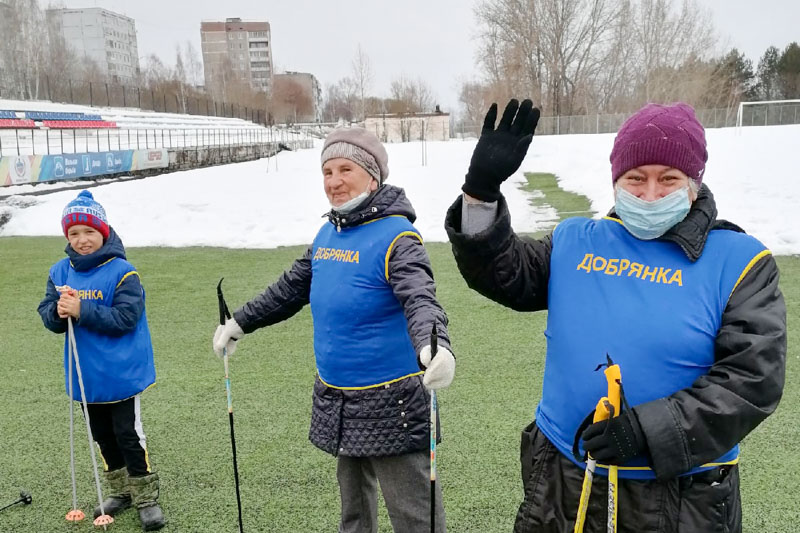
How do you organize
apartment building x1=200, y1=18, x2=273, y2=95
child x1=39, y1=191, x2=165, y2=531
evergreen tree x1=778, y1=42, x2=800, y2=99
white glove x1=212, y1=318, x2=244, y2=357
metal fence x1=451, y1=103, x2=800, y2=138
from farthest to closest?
apartment building x1=200, y1=18, x2=273, y2=95, evergreen tree x1=778, y1=42, x2=800, y2=99, metal fence x1=451, y1=103, x2=800, y2=138, child x1=39, y1=191, x2=165, y2=531, white glove x1=212, y1=318, x2=244, y2=357

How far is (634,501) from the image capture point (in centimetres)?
160

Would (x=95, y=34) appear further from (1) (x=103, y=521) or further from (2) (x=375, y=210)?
(2) (x=375, y=210)

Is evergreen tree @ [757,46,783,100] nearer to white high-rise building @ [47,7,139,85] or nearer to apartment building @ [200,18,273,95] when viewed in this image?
white high-rise building @ [47,7,139,85]

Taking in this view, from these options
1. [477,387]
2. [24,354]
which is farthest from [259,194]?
[477,387]

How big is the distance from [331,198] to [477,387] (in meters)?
2.63

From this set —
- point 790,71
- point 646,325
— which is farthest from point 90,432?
point 790,71

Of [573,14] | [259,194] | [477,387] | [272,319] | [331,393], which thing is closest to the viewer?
[331,393]

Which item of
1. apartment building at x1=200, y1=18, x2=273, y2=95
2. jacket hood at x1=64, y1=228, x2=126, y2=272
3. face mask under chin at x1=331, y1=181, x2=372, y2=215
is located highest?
apartment building at x1=200, y1=18, x2=273, y2=95

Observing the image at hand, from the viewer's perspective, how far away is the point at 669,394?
5.13 ft

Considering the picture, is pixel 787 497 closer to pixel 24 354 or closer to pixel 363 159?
pixel 363 159

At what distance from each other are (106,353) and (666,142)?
2.61 m

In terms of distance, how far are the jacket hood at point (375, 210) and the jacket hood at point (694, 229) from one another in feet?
3.43

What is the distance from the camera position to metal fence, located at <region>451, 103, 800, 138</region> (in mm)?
33469

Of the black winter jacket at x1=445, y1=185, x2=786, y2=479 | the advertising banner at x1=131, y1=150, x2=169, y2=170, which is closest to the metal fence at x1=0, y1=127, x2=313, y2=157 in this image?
the advertising banner at x1=131, y1=150, x2=169, y2=170
